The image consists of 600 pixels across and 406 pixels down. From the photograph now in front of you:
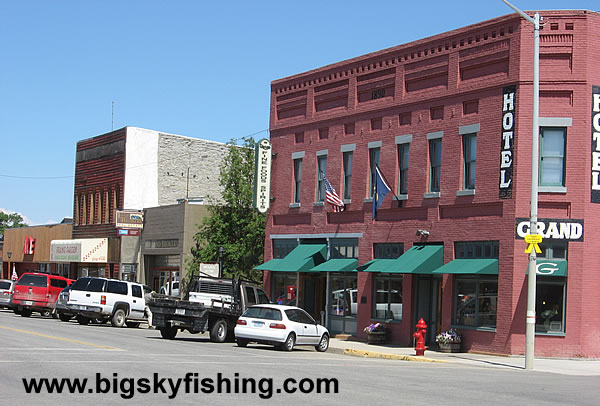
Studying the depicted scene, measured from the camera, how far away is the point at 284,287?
3562 cm

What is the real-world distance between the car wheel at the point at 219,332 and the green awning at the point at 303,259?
22.8 ft

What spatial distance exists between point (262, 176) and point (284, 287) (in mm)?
5057

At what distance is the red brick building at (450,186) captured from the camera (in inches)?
979

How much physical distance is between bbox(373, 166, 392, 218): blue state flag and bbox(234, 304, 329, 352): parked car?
6.48 meters

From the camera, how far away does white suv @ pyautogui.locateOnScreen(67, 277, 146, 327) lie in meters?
32.4

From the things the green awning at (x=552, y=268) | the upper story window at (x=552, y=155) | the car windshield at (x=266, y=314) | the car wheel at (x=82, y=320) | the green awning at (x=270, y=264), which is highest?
the upper story window at (x=552, y=155)

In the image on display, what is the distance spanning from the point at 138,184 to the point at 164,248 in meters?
6.04

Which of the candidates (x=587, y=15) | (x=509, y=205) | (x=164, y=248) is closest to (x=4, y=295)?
(x=164, y=248)

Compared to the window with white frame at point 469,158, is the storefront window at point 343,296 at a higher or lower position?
lower

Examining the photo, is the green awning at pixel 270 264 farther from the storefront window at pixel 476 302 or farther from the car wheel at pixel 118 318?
the storefront window at pixel 476 302

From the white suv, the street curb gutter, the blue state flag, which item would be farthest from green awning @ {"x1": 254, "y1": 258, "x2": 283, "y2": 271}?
the street curb gutter

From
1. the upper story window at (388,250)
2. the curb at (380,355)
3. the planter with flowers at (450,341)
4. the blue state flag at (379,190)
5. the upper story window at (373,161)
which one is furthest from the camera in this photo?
the upper story window at (373,161)

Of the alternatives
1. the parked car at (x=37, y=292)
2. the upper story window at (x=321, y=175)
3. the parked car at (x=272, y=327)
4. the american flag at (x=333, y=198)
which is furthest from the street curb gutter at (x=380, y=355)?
the parked car at (x=37, y=292)

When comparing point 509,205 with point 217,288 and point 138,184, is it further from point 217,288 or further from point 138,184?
point 138,184
